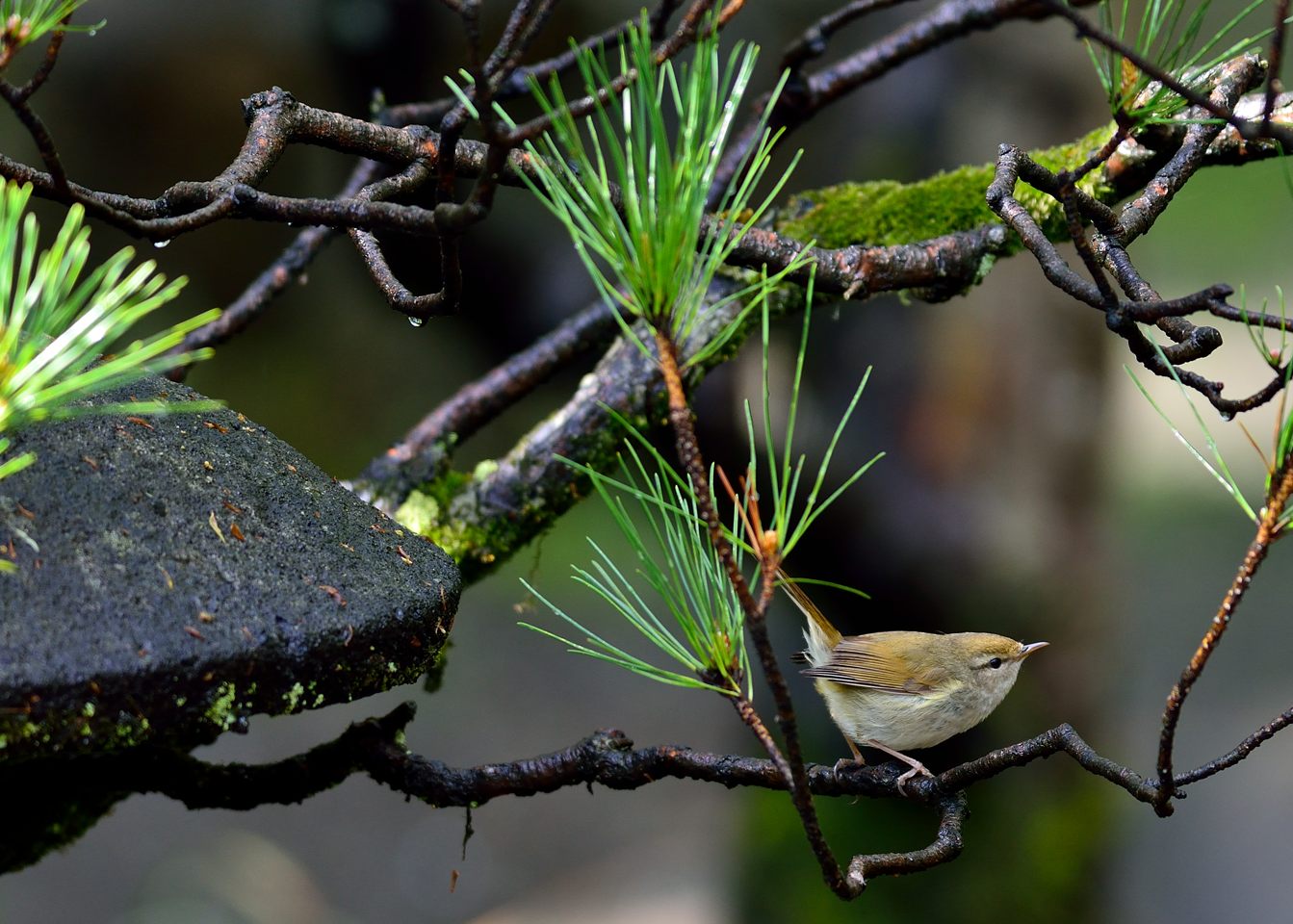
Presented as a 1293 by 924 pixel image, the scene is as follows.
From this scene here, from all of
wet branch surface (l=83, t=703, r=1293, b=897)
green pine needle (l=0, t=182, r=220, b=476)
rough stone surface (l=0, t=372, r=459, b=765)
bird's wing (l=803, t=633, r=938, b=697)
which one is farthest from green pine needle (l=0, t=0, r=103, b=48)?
bird's wing (l=803, t=633, r=938, b=697)

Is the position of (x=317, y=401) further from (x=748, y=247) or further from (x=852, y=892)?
(x=852, y=892)

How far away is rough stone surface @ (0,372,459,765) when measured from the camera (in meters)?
1.04

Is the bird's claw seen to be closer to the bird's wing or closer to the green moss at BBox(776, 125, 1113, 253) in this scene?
the bird's wing

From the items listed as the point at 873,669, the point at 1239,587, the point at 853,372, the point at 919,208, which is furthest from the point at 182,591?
the point at 853,372

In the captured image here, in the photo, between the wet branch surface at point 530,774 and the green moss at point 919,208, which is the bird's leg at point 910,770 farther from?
the green moss at point 919,208

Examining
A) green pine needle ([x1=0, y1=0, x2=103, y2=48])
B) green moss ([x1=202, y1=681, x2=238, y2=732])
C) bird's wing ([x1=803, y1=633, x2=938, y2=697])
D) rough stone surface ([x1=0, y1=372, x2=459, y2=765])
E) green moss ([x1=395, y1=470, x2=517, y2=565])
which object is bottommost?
green moss ([x1=395, y1=470, x2=517, y2=565])

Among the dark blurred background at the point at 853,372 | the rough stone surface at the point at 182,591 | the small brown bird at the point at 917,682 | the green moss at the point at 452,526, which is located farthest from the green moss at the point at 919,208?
the rough stone surface at the point at 182,591

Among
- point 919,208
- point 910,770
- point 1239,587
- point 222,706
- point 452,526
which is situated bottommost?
point 452,526

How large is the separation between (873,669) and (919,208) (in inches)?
37.6

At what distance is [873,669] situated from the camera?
2.04 metres

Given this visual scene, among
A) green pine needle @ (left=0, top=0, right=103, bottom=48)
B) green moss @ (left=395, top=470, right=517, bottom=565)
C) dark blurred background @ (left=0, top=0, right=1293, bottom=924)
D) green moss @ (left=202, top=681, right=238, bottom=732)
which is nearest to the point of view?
green moss @ (left=202, top=681, right=238, bottom=732)

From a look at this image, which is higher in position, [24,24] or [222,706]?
[24,24]

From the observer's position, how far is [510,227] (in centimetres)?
375

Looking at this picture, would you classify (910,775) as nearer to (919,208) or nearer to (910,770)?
(910,770)
